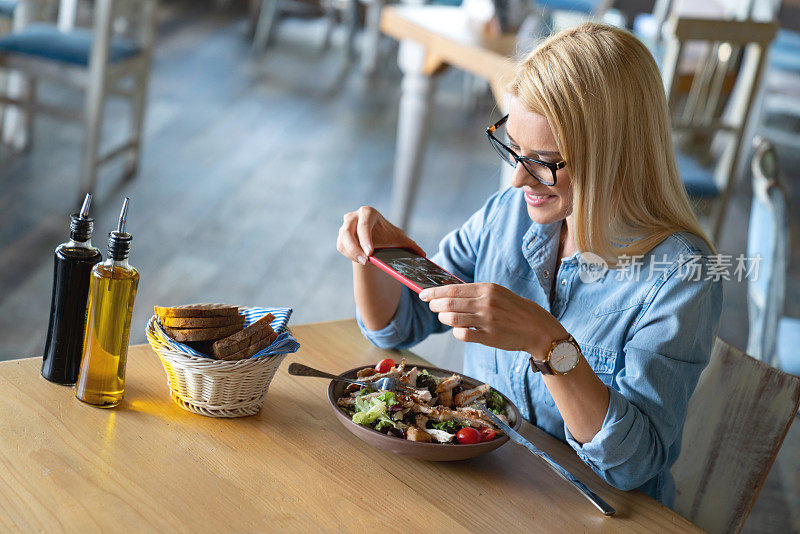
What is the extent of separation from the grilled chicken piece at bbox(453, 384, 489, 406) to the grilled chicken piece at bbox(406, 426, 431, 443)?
0.37 ft

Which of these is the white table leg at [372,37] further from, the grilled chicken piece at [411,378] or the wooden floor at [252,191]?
the grilled chicken piece at [411,378]

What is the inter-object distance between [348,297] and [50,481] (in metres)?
2.23

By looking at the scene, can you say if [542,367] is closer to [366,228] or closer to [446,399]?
[446,399]

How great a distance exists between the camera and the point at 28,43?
11.1 feet

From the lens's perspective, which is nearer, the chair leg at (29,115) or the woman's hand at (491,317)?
the woman's hand at (491,317)

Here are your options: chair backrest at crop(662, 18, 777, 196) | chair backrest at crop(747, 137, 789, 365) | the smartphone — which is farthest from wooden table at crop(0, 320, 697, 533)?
chair backrest at crop(662, 18, 777, 196)

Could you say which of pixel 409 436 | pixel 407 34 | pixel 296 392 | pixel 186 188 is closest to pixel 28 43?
pixel 186 188

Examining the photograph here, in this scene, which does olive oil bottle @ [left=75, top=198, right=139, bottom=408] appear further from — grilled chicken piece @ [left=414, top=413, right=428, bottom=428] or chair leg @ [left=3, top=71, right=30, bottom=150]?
chair leg @ [left=3, top=71, right=30, bottom=150]

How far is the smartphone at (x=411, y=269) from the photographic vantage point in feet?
3.51

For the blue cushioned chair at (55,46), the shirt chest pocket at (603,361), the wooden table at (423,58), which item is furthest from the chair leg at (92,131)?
the shirt chest pocket at (603,361)

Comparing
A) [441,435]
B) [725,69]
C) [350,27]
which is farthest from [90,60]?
[350,27]

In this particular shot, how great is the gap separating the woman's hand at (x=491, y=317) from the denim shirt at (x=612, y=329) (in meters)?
0.13

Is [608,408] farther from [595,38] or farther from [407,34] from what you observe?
[407,34]

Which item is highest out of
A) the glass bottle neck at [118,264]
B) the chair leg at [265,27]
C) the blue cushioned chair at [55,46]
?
the chair leg at [265,27]
